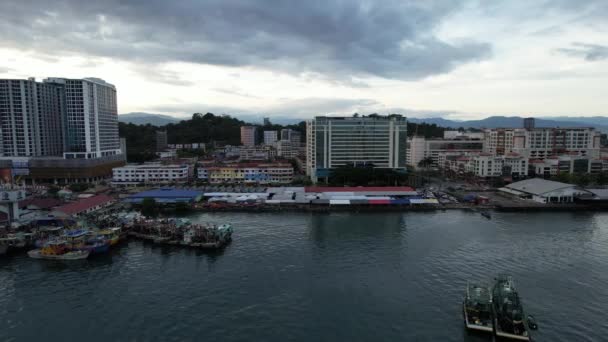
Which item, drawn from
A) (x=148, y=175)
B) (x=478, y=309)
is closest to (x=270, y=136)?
(x=148, y=175)

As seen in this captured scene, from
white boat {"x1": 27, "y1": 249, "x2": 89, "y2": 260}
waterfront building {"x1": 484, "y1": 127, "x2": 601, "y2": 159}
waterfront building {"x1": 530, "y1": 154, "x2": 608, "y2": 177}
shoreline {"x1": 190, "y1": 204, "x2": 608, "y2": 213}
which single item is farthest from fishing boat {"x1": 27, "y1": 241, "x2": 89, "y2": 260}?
waterfront building {"x1": 484, "y1": 127, "x2": 601, "y2": 159}

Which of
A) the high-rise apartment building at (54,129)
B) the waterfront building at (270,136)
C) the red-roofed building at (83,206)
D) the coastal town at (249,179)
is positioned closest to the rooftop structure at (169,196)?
the coastal town at (249,179)

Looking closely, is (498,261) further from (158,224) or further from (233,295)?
(158,224)

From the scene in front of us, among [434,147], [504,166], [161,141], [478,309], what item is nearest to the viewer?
[478,309]

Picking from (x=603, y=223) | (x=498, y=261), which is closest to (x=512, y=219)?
(x=603, y=223)

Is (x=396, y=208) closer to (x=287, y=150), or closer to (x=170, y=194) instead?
(x=170, y=194)

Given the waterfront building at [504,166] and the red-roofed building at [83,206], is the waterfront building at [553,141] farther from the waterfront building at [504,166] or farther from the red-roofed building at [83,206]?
the red-roofed building at [83,206]
